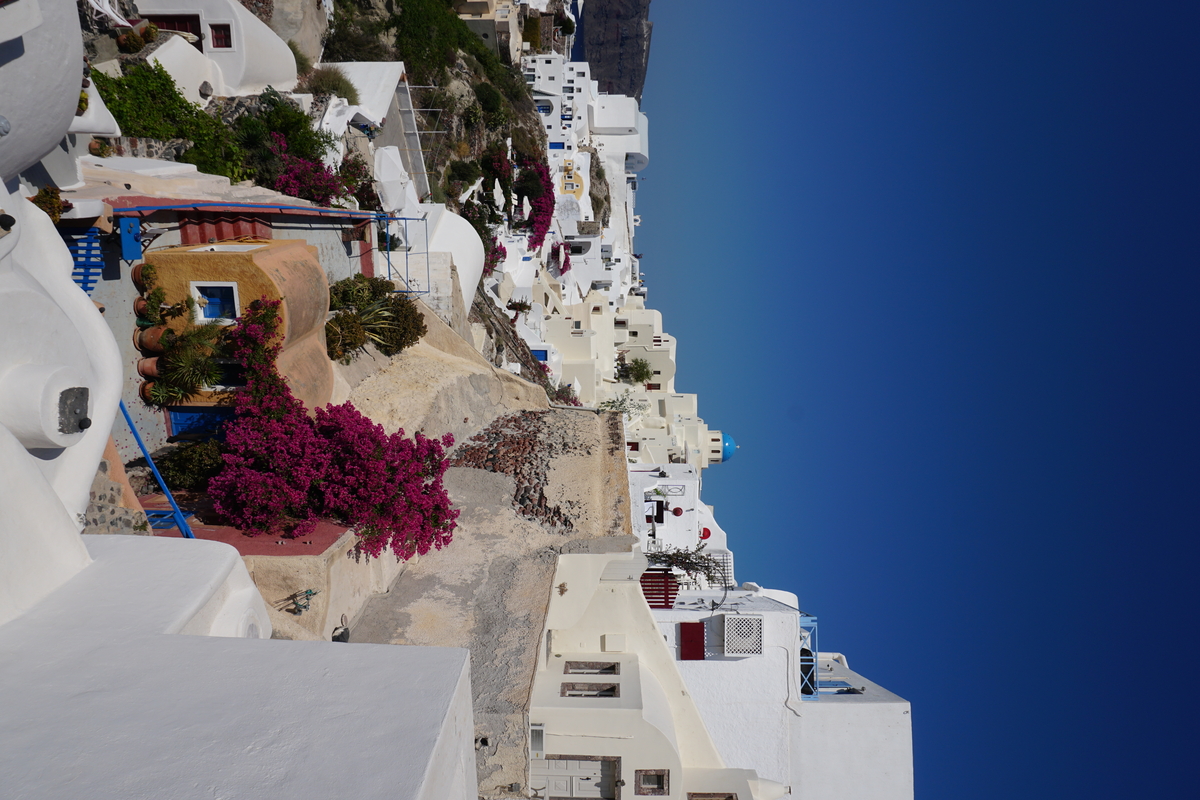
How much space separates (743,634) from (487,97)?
88.2 feet

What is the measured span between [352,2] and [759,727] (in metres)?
28.8

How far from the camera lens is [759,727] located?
14281 millimetres

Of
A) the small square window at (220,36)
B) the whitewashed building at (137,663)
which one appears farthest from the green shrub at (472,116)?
the whitewashed building at (137,663)

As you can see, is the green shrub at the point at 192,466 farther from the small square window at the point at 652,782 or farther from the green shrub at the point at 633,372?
the green shrub at the point at 633,372

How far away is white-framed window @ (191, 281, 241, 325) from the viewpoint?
8.82m

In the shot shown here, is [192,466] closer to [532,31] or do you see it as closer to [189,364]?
[189,364]

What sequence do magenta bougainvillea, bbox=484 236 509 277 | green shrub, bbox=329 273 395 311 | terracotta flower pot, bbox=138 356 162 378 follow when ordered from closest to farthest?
terracotta flower pot, bbox=138 356 162 378 → green shrub, bbox=329 273 395 311 → magenta bougainvillea, bbox=484 236 509 277

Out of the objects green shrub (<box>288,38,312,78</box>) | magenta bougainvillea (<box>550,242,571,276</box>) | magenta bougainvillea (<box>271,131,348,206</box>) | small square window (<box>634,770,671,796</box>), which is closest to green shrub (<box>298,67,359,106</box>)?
green shrub (<box>288,38,312,78</box>)

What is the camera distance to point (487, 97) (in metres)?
31.4

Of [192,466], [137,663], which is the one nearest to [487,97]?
[192,466]

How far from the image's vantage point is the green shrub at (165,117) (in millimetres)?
12172

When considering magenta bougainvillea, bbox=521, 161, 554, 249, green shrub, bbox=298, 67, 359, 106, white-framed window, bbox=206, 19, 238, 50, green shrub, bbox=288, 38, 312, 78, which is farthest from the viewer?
magenta bougainvillea, bbox=521, 161, 554, 249

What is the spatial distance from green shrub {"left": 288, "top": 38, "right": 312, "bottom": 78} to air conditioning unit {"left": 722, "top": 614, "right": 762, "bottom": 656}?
18.5 metres

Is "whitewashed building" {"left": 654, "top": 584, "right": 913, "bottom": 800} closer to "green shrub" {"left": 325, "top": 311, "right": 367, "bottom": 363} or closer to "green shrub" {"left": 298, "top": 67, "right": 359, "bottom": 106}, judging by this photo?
"green shrub" {"left": 325, "top": 311, "right": 367, "bottom": 363}
